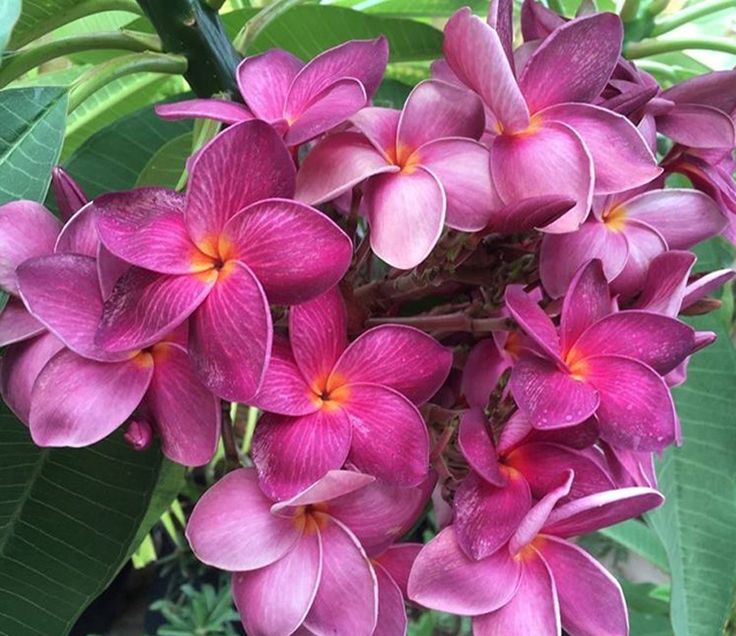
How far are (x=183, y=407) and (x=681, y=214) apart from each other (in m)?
0.26

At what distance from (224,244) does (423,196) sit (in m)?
0.08

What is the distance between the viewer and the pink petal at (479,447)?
13.4 inches

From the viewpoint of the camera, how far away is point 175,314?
0.30 meters

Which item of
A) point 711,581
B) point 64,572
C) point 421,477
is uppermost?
point 421,477

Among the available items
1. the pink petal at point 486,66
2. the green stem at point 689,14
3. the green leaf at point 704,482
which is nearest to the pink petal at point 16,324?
the pink petal at point 486,66

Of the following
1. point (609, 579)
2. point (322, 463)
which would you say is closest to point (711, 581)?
point (609, 579)

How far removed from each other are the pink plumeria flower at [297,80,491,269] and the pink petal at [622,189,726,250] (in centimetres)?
11

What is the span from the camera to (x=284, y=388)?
1.06ft

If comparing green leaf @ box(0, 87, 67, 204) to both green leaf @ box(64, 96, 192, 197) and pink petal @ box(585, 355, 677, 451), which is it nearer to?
green leaf @ box(64, 96, 192, 197)

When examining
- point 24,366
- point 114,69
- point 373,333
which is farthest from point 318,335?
point 114,69

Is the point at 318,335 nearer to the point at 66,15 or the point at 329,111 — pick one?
the point at 329,111

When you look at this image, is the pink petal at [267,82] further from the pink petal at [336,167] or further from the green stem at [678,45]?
the green stem at [678,45]

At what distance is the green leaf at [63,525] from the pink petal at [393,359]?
0.61 ft

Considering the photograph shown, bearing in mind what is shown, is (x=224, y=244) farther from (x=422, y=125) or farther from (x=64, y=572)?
(x=64, y=572)
